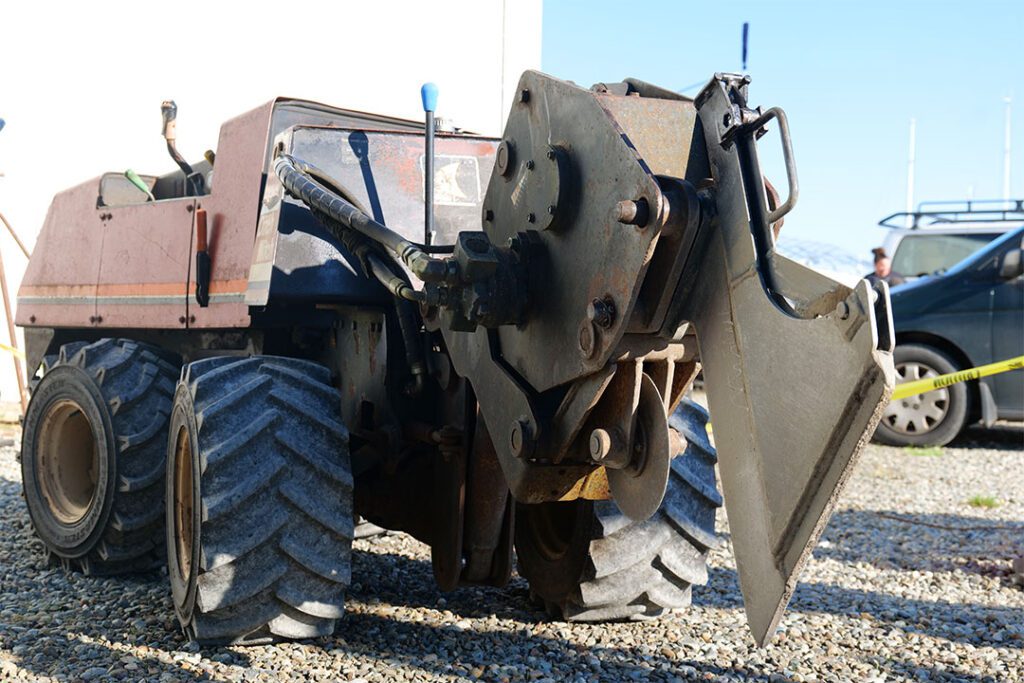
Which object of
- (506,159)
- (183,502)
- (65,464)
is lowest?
(65,464)

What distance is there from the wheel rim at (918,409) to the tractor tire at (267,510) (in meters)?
7.30

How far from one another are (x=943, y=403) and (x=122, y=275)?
7342 millimetres

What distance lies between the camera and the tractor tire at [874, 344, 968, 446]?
33.0ft

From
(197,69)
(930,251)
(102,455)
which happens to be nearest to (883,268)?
(930,251)

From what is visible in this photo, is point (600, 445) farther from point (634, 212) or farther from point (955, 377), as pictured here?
point (955, 377)

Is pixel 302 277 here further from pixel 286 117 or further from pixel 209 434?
pixel 286 117

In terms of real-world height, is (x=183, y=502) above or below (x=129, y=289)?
below

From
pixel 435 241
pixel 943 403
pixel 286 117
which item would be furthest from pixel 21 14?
pixel 943 403

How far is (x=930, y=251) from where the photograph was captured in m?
12.4

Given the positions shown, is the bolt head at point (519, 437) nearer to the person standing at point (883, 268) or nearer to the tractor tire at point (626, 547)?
the tractor tire at point (626, 547)

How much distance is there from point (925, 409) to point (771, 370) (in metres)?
8.10

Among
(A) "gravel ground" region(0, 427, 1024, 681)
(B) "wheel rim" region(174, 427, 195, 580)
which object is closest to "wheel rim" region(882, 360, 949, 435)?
(A) "gravel ground" region(0, 427, 1024, 681)

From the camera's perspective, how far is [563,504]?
4.47 metres

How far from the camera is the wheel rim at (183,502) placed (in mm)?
4171
